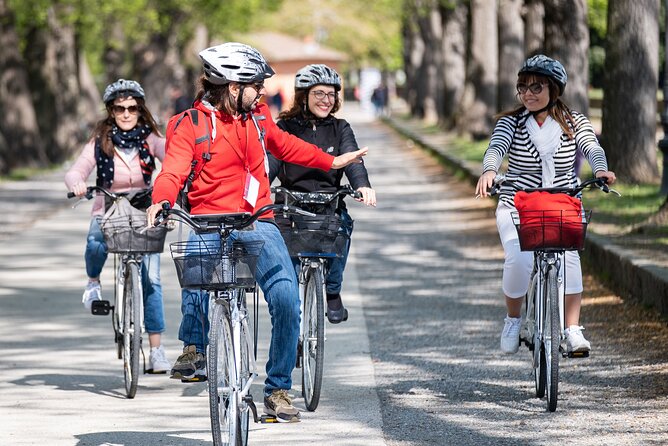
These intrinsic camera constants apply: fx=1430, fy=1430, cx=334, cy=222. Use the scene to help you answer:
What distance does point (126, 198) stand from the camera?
28.5ft

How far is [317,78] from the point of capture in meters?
8.30

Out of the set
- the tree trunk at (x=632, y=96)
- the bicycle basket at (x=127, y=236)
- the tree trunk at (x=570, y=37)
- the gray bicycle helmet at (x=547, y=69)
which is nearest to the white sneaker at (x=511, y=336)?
the gray bicycle helmet at (x=547, y=69)

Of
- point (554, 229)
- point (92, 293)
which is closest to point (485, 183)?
point (554, 229)

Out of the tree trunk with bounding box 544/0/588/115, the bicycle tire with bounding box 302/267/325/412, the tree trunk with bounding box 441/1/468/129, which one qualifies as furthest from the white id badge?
the tree trunk with bounding box 441/1/468/129

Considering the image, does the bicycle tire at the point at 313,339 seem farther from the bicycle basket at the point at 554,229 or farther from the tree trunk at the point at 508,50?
the tree trunk at the point at 508,50

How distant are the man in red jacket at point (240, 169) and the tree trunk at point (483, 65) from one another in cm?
2707

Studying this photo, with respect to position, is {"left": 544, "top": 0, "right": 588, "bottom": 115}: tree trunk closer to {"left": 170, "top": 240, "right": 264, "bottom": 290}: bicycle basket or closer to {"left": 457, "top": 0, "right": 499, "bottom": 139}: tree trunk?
{"left": 457, "top": 0, "right": 499, "bottom": 139}: tree trunk

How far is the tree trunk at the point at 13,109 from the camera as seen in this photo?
29828 mm

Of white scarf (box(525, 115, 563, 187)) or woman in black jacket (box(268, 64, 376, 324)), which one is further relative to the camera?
woman in black jacket (box(268, 64, 376, 324))

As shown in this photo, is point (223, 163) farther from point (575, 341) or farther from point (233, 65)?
point (575, 341)

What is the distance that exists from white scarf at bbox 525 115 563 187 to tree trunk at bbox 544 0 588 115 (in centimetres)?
1205

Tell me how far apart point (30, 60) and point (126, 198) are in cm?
2640

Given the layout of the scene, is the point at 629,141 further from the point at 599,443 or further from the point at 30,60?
the point at 30,60

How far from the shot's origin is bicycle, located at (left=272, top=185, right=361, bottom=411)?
762 centimetres
